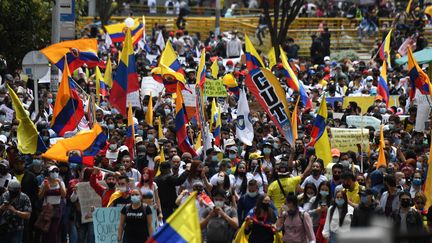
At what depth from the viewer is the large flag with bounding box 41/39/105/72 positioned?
19.1m

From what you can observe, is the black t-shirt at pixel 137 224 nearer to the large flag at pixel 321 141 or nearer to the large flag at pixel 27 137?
the large flag at pixel 27 137

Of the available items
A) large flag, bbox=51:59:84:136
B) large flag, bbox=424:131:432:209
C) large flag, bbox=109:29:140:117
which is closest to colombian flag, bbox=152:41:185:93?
large flag, bbox=109:29:140:117

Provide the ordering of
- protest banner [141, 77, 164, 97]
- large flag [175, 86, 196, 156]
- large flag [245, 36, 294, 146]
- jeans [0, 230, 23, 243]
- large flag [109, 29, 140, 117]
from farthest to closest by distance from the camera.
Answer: protest banner [141, 77, 164, 97] → large flag [109, 29, 140, 117] → large flag [245, 36, 294, 146] → large flag [175, 86, 196, 156] → jeans [0, 230, 23, 243]

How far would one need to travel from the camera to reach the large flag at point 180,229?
340 inches

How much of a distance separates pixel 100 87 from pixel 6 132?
537cm

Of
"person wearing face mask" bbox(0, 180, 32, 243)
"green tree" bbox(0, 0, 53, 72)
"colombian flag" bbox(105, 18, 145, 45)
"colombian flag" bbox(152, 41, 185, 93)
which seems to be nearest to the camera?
"person wearing face mask" bbox(0, 180, 32, 243)

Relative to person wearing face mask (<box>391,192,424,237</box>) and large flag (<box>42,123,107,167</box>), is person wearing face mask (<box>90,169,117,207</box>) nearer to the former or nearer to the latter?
large flag (<box>42,123,107,167</box>)

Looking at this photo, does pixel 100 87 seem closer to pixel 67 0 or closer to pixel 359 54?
pixel 67 0

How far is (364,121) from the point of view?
1930 cm

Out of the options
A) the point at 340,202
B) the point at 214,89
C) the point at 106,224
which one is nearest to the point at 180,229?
the point at 340,202

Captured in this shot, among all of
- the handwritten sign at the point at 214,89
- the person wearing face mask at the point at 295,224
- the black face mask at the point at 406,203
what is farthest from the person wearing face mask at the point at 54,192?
the handwritten sign at the point at 214,89

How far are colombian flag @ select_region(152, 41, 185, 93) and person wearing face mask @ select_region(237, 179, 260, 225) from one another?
708cm

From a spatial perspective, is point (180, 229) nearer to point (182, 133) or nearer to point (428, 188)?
point (428, 188)

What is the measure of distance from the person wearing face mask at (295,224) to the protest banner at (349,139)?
4566 mm
